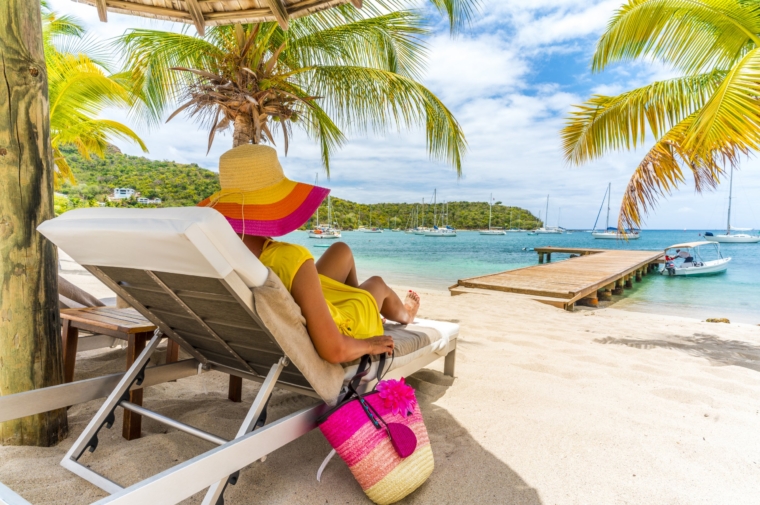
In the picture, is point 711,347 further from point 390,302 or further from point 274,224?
point 274,224

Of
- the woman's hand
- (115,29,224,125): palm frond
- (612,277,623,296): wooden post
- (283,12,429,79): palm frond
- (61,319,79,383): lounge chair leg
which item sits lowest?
(612,277,623,296): wooden post

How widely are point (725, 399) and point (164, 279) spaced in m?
3.43

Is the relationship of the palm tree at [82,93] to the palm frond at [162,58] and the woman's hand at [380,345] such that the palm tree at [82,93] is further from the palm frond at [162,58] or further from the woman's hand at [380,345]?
the woman's hand at [380,345]

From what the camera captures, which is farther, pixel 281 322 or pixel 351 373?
pixel 351 373

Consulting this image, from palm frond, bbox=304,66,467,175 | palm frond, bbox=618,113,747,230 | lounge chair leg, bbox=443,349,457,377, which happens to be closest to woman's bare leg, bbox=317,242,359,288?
lounge chair leg, bbox=443,349,457,377

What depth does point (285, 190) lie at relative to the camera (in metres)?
1.86

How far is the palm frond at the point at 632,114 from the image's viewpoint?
17.0 feet

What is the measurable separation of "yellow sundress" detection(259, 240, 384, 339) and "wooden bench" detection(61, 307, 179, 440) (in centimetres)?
93

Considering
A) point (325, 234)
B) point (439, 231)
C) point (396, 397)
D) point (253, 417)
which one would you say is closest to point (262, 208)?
point (253, 417)

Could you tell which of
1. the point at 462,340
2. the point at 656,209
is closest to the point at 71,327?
the point at 462,340

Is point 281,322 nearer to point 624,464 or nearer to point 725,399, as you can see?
point 624,464

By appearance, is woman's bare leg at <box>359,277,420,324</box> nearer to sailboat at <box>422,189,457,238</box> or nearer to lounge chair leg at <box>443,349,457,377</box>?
lounge chair leg at <box>443,349,457,377</box>

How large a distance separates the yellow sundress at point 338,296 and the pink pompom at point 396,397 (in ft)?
1.01

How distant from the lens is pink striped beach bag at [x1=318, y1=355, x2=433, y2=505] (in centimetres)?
166
